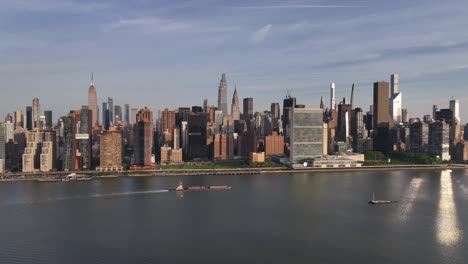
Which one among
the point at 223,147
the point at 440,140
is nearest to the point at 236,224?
the point at 223,147

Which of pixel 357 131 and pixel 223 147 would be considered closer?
pixel 223 147

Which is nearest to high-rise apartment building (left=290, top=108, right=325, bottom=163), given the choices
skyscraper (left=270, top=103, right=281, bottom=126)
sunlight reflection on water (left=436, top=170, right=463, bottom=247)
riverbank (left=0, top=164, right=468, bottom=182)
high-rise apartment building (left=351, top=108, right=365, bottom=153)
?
riverbank (left=0, top=164, right=468, bottom=182)

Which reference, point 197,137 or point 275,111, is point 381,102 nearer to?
point 275,111

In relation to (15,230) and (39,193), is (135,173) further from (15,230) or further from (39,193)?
(15,230)

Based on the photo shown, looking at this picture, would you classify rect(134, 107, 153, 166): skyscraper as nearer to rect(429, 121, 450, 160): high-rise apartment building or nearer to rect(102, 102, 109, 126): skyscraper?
rect(429, 121, 450, 160): high-rise apartment building

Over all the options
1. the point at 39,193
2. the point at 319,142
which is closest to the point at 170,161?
the point at 319,142

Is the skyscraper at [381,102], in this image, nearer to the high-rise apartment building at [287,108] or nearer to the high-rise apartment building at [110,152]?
the high-rise apartment building at [287,108]
